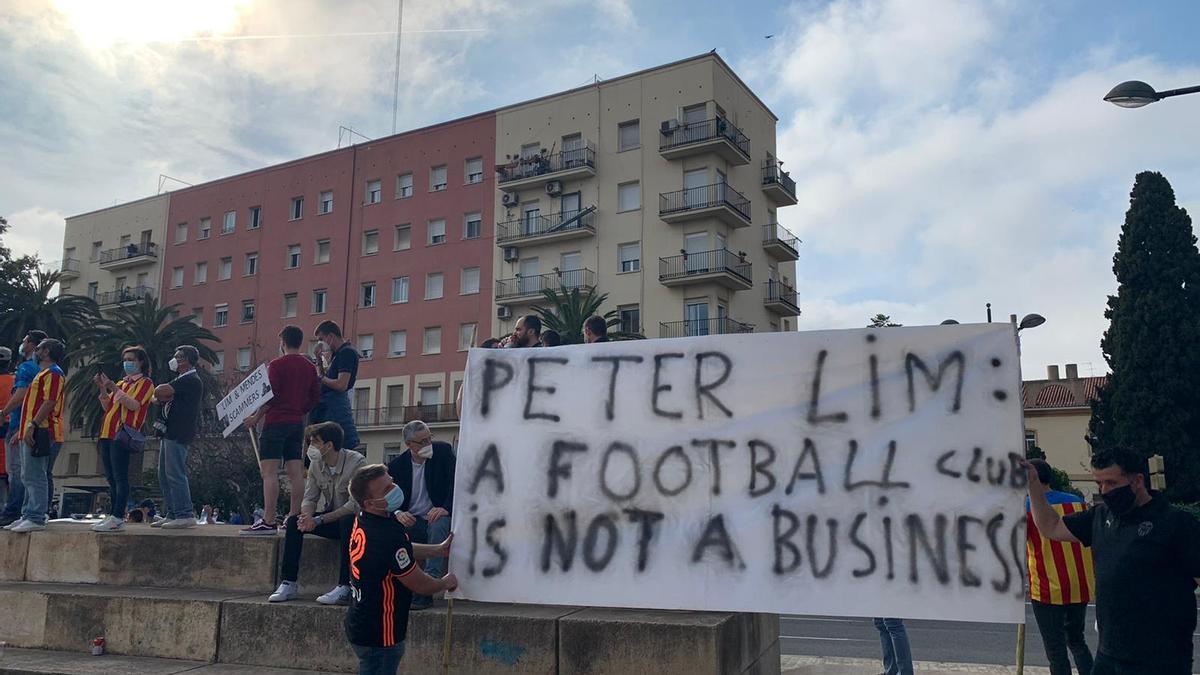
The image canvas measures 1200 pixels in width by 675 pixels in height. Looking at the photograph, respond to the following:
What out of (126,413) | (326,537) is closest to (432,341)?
(126,413)

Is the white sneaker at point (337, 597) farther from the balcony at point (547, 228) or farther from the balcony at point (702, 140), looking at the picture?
the balcony at point (547, 228)

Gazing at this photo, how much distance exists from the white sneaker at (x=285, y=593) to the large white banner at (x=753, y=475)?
189 cm

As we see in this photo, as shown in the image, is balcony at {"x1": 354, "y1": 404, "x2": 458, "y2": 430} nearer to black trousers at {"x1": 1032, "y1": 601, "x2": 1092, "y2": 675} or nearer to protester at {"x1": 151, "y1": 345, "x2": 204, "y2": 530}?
protester at {"x1": 151, "y1": 345, "x2": 204, "y2": 530}

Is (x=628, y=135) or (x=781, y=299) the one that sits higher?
(x=628, y=135)

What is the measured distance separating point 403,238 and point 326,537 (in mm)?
41050

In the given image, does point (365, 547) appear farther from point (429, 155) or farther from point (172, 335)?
point (429, 155)

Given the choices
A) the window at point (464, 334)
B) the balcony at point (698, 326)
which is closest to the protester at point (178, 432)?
the balcony at point (698, 326)

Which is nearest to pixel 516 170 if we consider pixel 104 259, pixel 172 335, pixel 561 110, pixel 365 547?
pixel 561 110

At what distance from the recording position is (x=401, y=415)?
4419 centimetres

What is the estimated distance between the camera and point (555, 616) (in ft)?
19.3

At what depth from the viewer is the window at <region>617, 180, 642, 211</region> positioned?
1602 inches

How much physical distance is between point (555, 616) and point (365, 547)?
1769 millimetres

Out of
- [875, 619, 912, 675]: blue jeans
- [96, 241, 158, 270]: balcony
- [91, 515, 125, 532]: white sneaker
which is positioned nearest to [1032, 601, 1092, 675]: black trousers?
[875, 619, 912, 675]: blue jeans

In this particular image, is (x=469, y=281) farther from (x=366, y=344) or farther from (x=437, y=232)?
(x=366, y=344)
